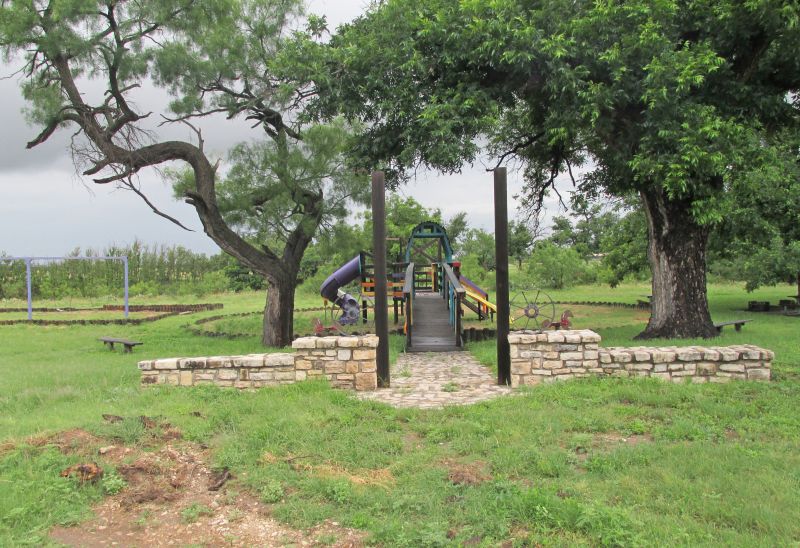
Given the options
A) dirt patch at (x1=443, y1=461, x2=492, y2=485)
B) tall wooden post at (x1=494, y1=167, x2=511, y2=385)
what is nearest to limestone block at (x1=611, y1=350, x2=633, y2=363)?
tall wooden post at (x1=494, y1=167, x2=511, y2=385)

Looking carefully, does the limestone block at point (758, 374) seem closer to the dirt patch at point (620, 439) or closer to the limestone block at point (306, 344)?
the dirt patch at point (620, 439)

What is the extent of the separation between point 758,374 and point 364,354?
169 inches

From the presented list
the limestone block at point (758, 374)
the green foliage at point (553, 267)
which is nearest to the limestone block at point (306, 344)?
the limestone block at point (758, 374)

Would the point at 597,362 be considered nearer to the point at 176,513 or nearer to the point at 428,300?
the point at 176,513

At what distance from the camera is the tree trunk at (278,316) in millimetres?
12570

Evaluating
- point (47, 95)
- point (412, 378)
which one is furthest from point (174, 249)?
point (412, 378)

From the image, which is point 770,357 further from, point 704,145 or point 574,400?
point 704,145

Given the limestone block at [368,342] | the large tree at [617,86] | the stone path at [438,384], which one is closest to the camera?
the stone path at [438,384]

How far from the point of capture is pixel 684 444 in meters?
4.31

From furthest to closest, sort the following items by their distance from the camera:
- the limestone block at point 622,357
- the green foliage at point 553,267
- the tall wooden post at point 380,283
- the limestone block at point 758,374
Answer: the green foliage at point 553,267
the tall wooden post at point 380,283
the limestone block at point 622,357
the limestone block at point 758,374

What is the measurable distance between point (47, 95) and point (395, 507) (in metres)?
11.5

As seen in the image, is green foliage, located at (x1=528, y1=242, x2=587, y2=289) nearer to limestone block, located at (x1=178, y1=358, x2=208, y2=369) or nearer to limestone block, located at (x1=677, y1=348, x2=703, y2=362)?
limestone block, located at (x1=677, y1=348, x2=703, y2=362)

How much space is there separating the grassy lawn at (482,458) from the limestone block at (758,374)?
0.46ft

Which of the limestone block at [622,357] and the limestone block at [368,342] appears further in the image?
the limestone block at [368,342]
